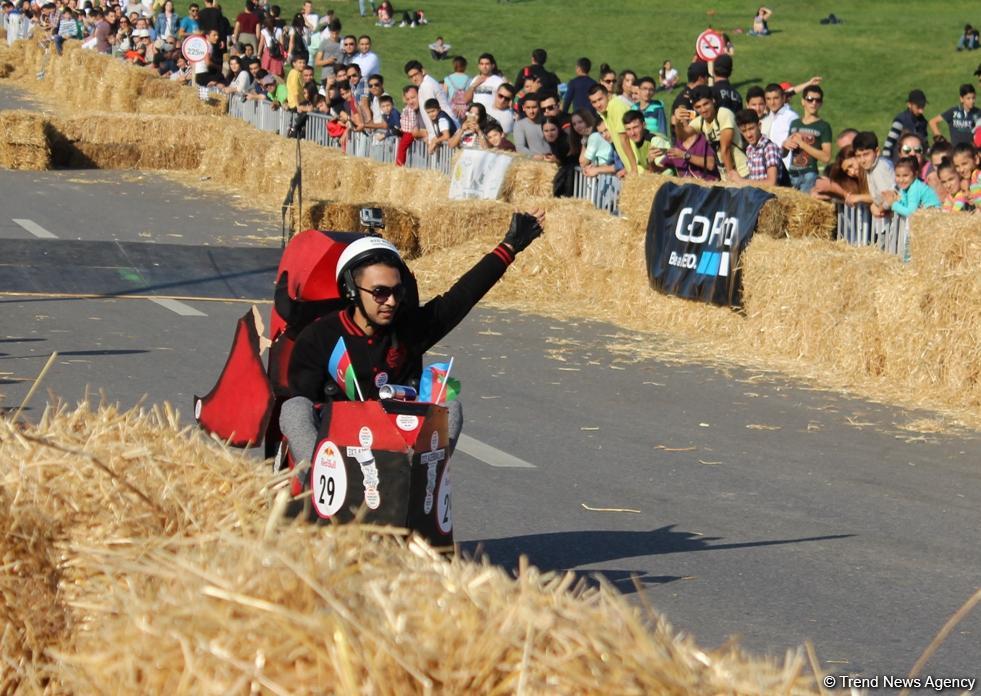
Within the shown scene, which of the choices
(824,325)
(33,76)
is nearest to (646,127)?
(824,325)

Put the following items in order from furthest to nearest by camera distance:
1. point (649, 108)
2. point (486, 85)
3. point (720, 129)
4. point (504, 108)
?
point (486, 85)
point (504, 108)
point (649, 108)
point (720, 129)

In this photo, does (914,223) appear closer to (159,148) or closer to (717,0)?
(159,148)

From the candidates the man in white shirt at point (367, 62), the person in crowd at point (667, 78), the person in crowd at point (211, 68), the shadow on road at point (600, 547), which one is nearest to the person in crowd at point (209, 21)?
the person in crowd at point (211, 68)

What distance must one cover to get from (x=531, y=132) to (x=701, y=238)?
492 centimetres

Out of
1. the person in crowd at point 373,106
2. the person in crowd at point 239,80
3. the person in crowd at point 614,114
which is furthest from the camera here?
the person in crowd at point 239,80

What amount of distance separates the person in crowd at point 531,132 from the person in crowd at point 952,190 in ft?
20.7

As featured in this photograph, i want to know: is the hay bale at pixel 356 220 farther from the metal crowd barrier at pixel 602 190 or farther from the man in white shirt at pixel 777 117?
the man in white shirt at pixel 777 117

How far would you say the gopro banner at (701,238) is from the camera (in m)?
14.7

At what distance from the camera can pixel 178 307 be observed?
15.2m

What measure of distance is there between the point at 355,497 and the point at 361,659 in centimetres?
264

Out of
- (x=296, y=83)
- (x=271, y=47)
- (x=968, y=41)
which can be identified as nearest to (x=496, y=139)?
(x=296, y=83)

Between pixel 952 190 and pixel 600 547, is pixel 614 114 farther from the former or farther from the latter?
pixel 600 547

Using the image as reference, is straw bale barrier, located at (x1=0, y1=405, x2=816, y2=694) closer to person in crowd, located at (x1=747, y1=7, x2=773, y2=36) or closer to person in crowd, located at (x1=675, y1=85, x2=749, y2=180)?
person in crowd, located at (x1=675, y1=85, x2=749, y2=180)

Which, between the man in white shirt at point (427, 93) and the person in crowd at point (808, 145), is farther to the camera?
the man in white shirt at point (427, 93)
